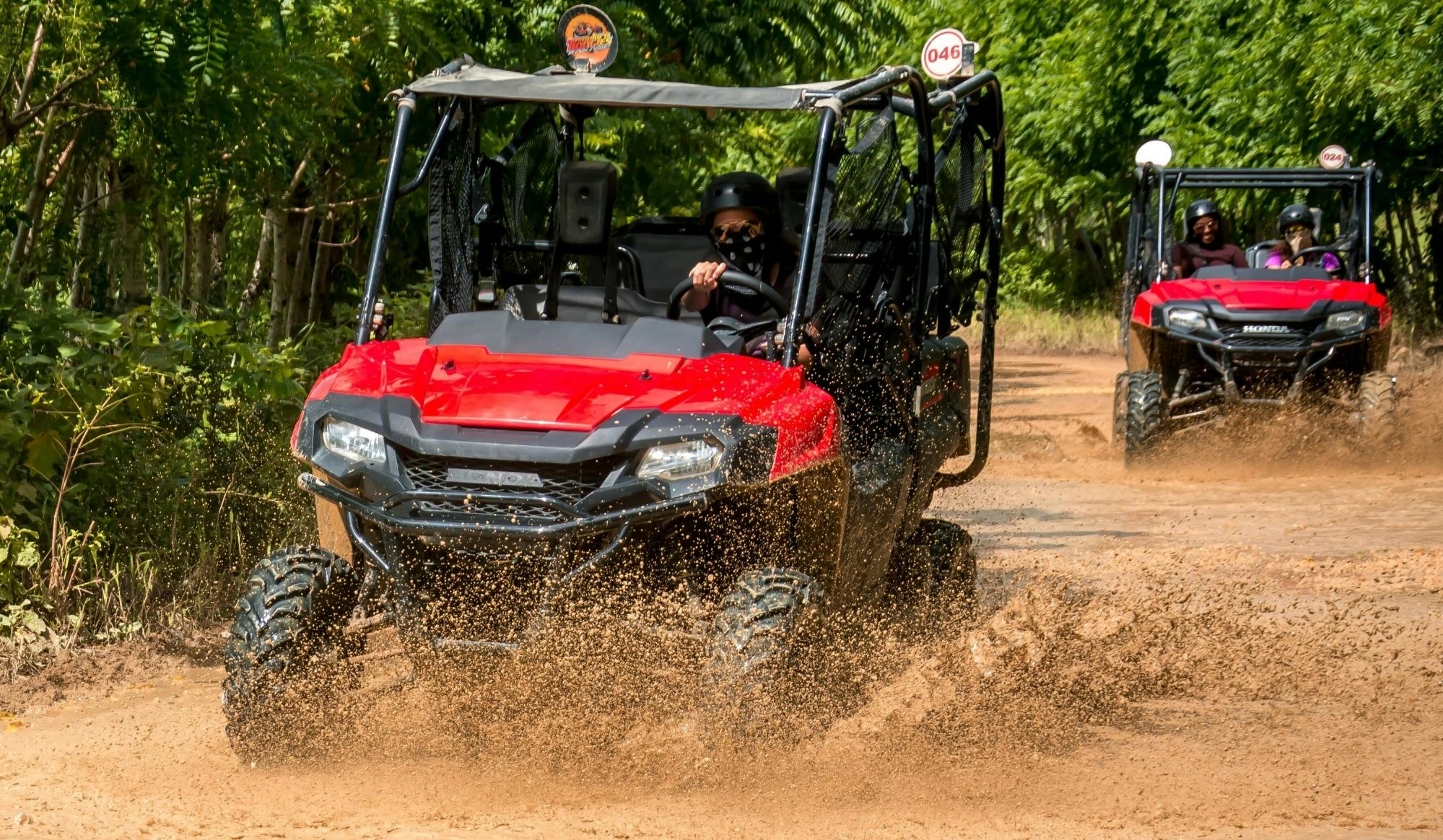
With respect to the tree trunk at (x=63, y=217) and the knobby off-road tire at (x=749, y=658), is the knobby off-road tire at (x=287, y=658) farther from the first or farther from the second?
the tree trunk at (x=63, y=217)

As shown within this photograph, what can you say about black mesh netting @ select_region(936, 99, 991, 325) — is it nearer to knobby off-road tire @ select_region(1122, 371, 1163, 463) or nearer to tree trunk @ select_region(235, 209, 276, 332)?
tree trunk @ select_region(235, 209, 276, 332)

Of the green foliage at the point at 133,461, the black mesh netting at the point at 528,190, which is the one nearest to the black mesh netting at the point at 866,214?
the black mesh netting at the point at 528,190

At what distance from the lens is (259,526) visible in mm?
7750

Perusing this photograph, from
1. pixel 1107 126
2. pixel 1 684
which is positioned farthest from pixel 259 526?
pixel 1107 126

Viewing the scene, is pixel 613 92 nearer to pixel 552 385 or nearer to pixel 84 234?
pixel 552 385

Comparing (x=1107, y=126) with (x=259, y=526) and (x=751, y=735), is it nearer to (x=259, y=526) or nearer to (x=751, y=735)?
(x=259, y=526)

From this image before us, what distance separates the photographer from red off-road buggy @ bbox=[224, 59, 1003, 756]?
4.77 metres

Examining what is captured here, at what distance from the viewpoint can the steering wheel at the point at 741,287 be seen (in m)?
5.70

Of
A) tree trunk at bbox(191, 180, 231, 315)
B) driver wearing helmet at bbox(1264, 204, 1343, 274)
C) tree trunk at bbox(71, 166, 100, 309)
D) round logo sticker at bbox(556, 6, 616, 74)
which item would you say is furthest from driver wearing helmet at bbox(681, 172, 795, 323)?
driver wearing helmet at bbox(1264, 204, 1343, 274)

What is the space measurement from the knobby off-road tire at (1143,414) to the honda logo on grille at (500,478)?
862 centimetres

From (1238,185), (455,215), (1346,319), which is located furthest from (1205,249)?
(455,215)

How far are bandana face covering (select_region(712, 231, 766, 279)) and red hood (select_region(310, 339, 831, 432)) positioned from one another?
1061 millimetres

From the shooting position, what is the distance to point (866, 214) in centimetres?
636

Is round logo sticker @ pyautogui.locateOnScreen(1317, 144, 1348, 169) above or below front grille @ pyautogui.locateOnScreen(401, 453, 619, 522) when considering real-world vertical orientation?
above
